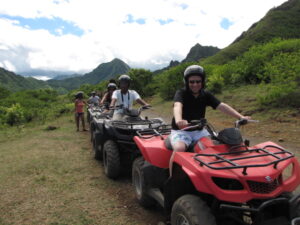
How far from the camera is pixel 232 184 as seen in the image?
2641 mm

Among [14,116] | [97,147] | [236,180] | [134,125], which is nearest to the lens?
[236,180]

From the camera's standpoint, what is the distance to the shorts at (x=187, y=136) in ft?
10.9

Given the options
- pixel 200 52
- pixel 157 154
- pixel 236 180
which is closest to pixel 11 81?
pixel 200 52

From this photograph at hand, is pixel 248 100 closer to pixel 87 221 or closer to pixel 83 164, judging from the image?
pixel 83 164

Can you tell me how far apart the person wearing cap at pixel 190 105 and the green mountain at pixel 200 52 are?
114170mm

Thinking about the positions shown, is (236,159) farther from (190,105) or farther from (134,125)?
(134,125)

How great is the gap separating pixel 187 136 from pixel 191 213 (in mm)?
1074

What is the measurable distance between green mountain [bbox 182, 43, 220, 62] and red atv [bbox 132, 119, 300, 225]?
377ft

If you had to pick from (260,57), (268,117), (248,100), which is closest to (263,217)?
A: (268,117)

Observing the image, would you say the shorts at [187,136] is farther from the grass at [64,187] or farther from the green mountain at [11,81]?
the green mountain at [11,81]

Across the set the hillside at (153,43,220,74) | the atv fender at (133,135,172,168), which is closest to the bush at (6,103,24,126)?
the atv fender at (133,135,172,168)

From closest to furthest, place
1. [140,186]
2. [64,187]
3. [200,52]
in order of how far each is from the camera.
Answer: [140,186] < [64,187] < [200,52]

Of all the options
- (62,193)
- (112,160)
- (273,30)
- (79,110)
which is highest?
(273,30)

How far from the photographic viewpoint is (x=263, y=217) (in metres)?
2.48
